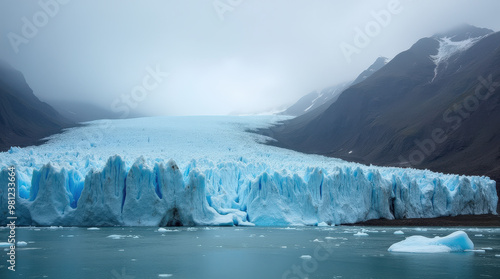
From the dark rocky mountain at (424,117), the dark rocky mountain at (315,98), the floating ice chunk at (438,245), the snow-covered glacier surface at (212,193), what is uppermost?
the dark rocky mountain at (315,98)

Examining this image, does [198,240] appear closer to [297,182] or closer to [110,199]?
[110,199]

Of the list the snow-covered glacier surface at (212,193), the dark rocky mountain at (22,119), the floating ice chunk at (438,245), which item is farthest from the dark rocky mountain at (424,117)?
the floating ice chunk at (438,245)

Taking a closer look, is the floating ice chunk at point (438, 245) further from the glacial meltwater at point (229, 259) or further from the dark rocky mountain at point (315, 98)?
the dark rocky mountain at point (315, 98)

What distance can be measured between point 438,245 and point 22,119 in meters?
61.8

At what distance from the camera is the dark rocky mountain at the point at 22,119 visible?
52237mm

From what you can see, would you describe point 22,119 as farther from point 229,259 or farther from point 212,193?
point 229,259

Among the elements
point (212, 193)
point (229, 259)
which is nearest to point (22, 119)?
point (212, 193)

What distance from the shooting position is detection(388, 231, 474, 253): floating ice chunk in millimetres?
12438

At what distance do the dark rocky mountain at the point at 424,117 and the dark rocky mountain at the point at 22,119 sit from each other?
107ft

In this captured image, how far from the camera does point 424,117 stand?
61.5 m

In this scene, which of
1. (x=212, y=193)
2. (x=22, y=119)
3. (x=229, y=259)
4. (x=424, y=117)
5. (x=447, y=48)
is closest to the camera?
(x=229, y=259)

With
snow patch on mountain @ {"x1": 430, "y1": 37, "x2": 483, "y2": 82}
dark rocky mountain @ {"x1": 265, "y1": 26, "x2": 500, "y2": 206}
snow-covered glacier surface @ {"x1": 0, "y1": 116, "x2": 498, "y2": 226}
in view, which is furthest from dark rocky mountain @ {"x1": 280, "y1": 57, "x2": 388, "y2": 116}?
snow-covered glacier surface @ {"x1": 0, "y1": 116, "x2": 498, "y2": 226}

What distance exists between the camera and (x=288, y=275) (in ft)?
28.5

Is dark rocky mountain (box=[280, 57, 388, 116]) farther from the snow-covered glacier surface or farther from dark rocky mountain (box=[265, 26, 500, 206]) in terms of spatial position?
the snow-covered glacier surface
